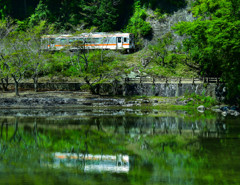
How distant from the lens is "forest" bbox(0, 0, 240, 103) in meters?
34.1

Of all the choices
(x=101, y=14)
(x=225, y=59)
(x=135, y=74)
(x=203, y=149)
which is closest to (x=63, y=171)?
(x=203, y=149)

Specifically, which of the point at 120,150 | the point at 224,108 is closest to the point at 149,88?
the point at 224,108

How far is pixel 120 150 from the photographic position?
669 inches

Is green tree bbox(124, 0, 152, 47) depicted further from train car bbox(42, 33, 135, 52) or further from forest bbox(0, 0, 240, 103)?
train car bbox(42, 33, 135, 52)

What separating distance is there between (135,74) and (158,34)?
13365 millimetres

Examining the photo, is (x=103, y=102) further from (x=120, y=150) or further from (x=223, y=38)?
(x=120, y=150)

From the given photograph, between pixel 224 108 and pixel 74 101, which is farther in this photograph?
pixel 74 101

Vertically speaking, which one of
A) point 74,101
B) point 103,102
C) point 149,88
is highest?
point 149,88

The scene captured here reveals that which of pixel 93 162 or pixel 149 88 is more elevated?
pixel 93 162

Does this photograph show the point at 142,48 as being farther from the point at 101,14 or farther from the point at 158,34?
the point at 101,14

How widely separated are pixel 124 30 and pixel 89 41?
72.6 ft

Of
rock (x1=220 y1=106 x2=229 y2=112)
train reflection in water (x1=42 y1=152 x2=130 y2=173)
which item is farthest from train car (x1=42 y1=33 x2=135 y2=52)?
train reflection in water (x1=42 y1=152 x2=130 y2=173)

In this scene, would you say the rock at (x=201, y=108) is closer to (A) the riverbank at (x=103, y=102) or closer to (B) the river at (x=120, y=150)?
(A) the riverbank at (x=103, y=102)

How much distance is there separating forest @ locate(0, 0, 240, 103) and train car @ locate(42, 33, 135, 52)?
1.07 m
